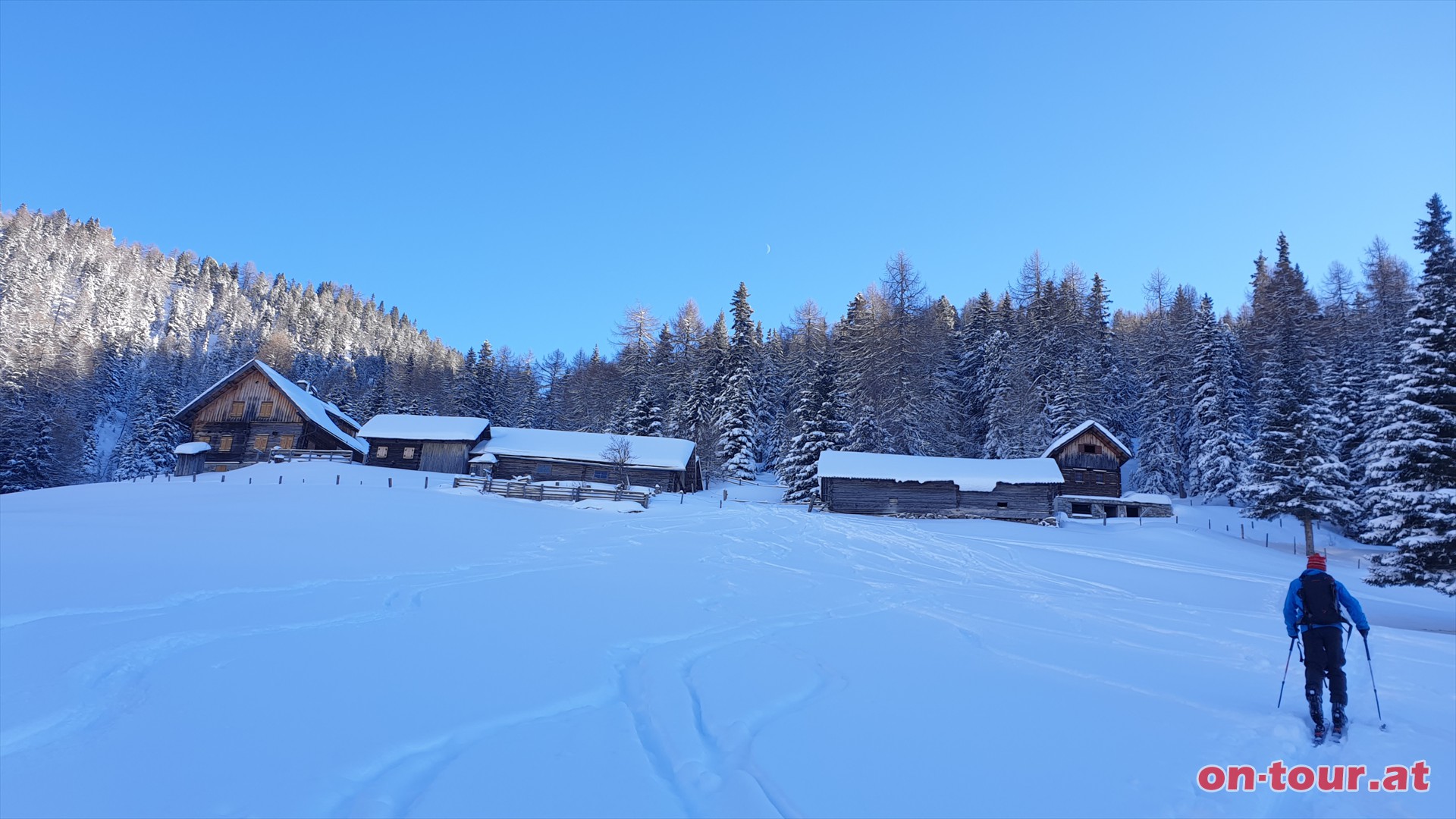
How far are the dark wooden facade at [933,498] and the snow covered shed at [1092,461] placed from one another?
478 centimetres

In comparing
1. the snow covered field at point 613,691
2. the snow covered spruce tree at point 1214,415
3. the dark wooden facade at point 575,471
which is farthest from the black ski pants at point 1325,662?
the snow covered spruce tree at point 1214,415

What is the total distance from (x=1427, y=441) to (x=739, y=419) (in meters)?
38.1

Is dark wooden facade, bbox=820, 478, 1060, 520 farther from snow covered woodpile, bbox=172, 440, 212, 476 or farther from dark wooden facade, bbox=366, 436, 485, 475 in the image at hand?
snow covered woodpile, bbox=172, 440, 212, 476

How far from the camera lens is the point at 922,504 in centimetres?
3831

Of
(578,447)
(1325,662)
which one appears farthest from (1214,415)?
(1325,662)

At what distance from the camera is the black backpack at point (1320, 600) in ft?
21.4

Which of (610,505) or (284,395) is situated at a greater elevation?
(284,395)

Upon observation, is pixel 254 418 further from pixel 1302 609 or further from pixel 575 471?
pixel 1302 609

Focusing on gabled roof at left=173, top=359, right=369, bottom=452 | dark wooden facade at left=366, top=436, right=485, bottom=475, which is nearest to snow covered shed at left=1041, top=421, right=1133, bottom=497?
dark wooden facade at left=366, top=436, right=485, bottom=475

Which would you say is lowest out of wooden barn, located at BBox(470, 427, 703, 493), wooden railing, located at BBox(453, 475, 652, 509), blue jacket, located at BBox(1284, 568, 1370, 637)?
wooden railing, located at BBox(453, 475, 652, 509)

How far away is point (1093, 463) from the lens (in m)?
42.0

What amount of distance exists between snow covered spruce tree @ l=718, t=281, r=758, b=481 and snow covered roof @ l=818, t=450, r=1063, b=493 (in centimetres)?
1158

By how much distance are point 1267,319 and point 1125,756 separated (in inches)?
2374

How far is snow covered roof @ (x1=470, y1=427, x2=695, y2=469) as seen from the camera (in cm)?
4209
